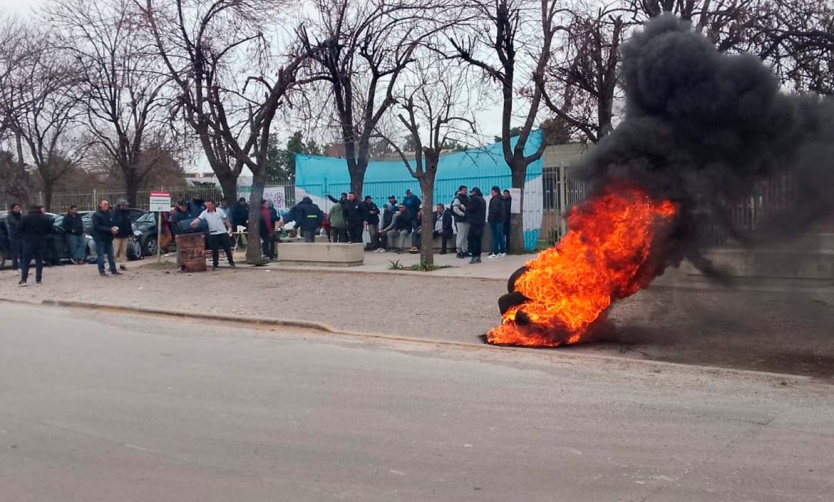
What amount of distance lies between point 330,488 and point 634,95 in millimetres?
6586

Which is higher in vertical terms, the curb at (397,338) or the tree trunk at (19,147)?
the tree trunk at (19,147)

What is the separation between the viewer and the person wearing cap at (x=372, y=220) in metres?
21.2

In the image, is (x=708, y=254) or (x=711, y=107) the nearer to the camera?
(x=711, y=107)

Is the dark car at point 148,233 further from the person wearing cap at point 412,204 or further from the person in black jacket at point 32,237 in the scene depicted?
the person wearing cap at point 412,204

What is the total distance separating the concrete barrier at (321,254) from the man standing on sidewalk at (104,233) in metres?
3.77

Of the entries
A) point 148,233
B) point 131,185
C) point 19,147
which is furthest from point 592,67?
point 19,147

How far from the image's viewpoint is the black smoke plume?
880cm

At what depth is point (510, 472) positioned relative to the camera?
4875 millimetres

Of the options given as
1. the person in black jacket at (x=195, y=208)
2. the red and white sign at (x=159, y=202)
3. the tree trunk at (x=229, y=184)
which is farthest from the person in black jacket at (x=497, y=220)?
the red and white sign at (x=159, y=202)

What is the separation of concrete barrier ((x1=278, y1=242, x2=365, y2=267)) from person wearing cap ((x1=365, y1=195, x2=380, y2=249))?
3.07m

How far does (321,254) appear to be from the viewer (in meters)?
18.0

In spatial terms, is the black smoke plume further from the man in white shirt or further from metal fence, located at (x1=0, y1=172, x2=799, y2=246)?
the man in white shirt

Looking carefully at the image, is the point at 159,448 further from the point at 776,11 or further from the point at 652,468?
the point at 776,11

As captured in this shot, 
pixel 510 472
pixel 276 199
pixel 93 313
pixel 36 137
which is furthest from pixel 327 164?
pixel 510 472
